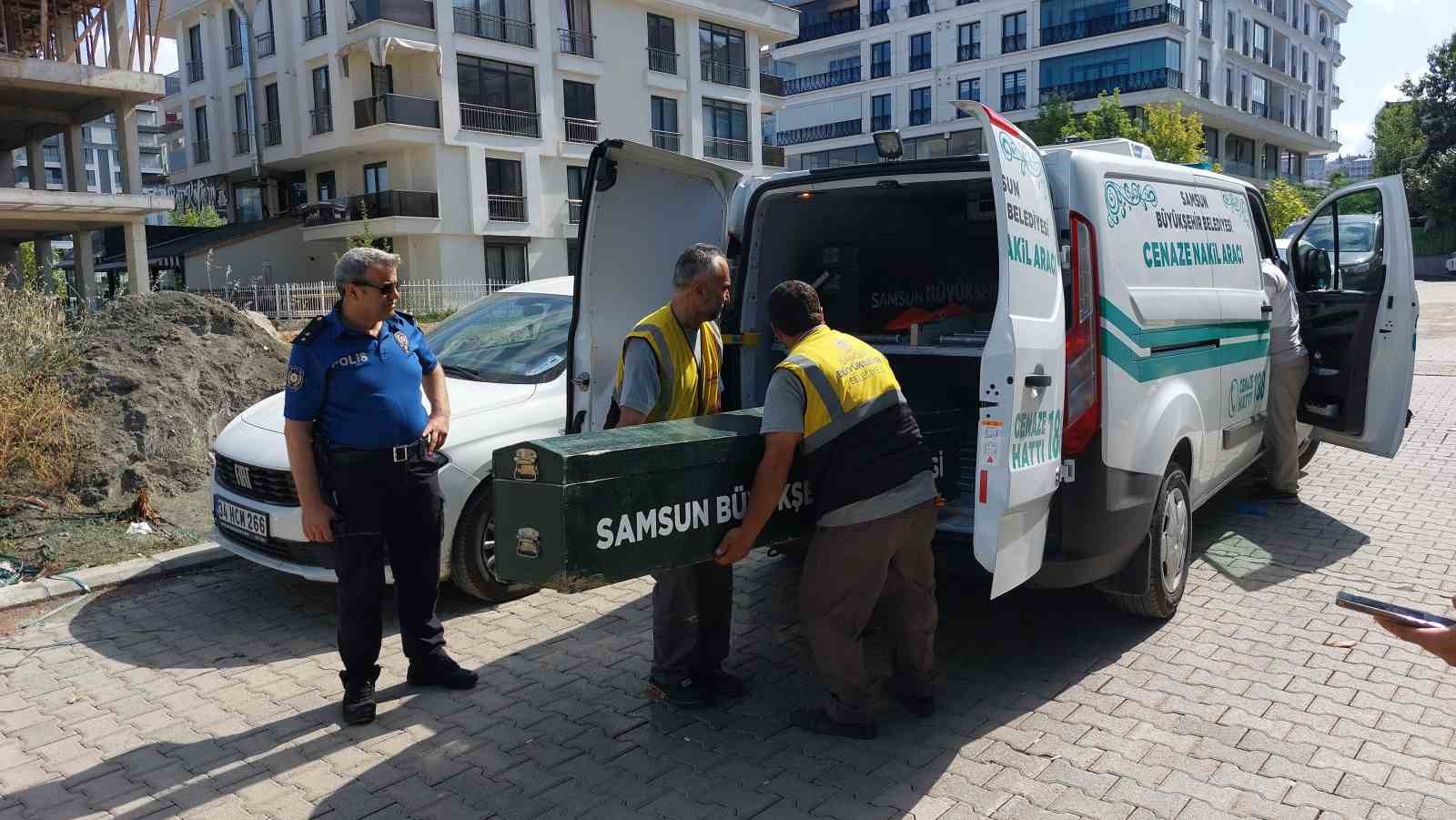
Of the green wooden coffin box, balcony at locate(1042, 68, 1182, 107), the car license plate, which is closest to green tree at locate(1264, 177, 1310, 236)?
balcony at locate(1042, 68, 1182, 107)

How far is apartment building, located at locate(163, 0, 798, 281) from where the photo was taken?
105 ft

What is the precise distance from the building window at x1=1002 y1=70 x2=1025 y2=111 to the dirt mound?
48.7m

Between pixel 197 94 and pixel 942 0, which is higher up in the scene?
pixel 942 0

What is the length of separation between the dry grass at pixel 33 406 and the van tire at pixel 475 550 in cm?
368

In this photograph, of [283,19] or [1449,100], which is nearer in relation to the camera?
[283,19]

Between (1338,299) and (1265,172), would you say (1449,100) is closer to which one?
(1265,172)

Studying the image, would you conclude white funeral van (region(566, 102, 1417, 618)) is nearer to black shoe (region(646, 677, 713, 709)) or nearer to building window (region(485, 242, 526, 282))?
black shoe (region(646, 677, 713, 709))

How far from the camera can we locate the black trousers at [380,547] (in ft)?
13.6

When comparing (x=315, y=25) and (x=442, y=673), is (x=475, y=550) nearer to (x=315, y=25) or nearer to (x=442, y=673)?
(x=442, y=673)

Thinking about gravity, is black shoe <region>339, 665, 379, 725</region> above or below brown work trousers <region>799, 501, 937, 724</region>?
below

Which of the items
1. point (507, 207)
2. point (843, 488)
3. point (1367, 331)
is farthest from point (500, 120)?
point (843, 488)

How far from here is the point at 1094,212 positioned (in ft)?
13.8

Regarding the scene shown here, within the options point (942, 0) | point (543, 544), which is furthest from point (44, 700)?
point (942, 0)

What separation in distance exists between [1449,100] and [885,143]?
210ft
